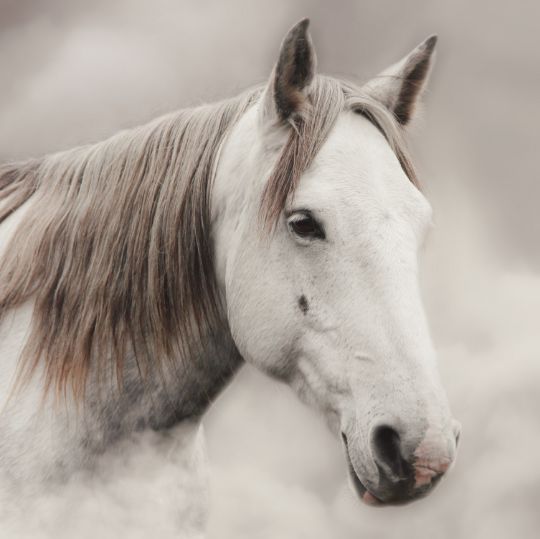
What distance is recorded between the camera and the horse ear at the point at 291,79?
333 cm

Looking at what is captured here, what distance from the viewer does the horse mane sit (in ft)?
11.8

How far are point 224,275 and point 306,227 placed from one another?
1.64 ft

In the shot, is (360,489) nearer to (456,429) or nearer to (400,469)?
(400,469)

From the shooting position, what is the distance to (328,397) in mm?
3170

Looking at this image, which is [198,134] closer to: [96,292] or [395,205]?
[96,292]

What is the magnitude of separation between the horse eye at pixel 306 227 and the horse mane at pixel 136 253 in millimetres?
298

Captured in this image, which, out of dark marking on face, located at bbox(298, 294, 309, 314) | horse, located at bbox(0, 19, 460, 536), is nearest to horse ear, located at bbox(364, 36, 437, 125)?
horse, located at bbox(0, 19, 460, 536)

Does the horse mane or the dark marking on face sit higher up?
the horse mane

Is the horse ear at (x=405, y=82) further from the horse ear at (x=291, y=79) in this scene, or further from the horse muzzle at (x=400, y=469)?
the horse muzzle at (x=400, y=469)

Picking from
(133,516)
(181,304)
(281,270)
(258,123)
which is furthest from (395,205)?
(133,516)

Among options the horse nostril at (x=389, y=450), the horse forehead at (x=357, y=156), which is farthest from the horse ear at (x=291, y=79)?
the horse nostril at (x=389, y=450)

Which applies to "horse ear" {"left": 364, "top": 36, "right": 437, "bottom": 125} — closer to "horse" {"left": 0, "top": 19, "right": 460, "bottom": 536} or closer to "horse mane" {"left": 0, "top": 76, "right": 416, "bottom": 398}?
"horse" {"left": 0, "top": 19, "right": 460, "bottom": 536}

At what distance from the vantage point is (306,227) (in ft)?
10.6

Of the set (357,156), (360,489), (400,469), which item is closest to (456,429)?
(400,469)
